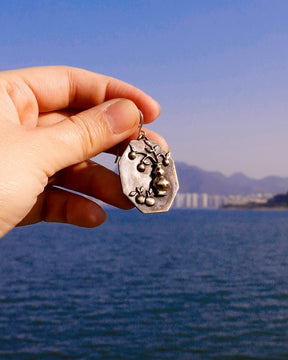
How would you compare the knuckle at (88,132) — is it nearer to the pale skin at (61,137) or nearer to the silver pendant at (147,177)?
the pale skin at (61,137)

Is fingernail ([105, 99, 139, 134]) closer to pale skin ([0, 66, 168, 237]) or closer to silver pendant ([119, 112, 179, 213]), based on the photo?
pale skin ([0, 66, 168, 237])

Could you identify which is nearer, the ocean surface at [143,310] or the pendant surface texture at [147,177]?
the pendant surface texture at [147,177]

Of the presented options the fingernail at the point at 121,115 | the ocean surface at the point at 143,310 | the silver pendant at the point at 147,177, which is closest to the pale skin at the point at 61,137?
the fingernail at the point at 121,115

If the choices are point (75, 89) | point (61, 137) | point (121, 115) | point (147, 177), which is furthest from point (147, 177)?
point (75, 89)

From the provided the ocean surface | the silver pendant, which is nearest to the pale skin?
the silver pendant

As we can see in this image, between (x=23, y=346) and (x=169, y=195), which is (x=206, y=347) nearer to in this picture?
(x=23, y=346)
